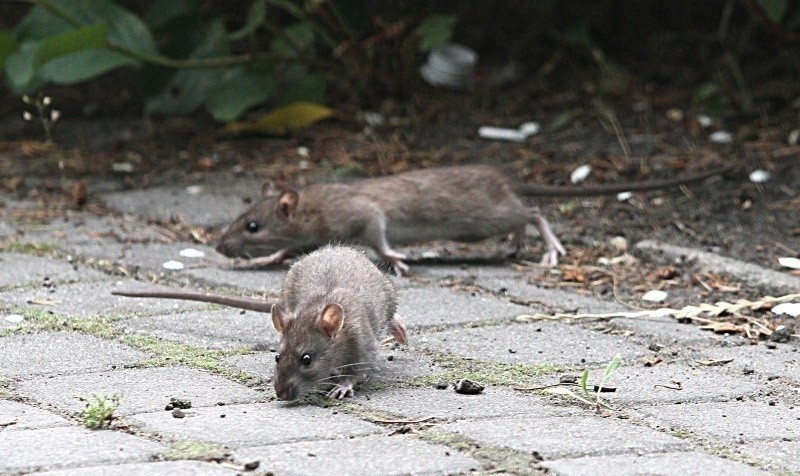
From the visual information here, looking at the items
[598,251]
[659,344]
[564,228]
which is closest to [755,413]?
[659,344]

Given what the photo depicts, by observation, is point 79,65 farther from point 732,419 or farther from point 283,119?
Answer: point 732,419

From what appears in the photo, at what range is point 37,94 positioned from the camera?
1041 cm

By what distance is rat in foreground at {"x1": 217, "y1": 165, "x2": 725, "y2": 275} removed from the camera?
688cm

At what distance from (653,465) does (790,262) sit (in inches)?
127

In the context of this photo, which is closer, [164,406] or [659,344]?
[164,406]

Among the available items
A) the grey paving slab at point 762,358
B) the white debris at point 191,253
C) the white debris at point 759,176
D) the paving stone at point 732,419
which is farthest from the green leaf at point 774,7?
the paving stone at point 732,419

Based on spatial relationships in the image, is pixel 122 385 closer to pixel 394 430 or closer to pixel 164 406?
pixel 164 406

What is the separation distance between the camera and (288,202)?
692 centimetres

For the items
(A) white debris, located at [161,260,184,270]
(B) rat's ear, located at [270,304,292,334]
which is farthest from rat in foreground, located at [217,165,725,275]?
(B) rat's ear, located at [270,304,292,334]

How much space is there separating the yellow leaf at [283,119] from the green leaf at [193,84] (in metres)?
0.34

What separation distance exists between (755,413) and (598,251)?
9.87 feet

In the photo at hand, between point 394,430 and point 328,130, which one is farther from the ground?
point 394,430

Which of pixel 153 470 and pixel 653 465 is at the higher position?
pixel 153 470

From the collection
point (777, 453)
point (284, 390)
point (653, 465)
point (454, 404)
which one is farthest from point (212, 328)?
point (777, 453)
